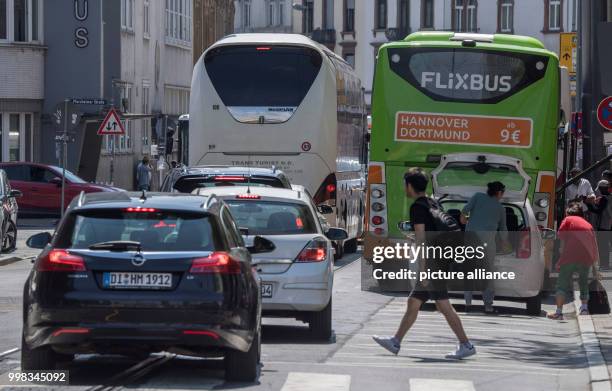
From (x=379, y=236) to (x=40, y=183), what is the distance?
20004 mm

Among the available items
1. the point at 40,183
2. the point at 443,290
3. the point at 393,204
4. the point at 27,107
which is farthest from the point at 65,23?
the point at 443,290

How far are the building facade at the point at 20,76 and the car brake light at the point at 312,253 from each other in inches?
1322

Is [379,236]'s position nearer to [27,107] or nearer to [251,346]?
[251,346]

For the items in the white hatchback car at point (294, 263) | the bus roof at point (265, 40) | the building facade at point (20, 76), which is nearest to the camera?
the white hatchback car at point (294, 263)

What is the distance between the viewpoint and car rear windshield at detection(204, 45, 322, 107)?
28.9m

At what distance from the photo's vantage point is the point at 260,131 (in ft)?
95.6

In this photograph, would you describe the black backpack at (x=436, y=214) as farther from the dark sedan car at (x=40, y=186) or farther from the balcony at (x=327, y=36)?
the balcony at (x=327, y=36)

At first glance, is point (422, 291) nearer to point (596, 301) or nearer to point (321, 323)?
point (321, 323)

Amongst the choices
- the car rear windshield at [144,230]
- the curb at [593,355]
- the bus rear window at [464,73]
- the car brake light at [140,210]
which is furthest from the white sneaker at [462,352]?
the bus rear window at [464,73]

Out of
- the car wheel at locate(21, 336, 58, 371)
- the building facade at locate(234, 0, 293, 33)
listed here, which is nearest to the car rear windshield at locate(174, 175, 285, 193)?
the car wheel at locate(21, 336, 58, 371)

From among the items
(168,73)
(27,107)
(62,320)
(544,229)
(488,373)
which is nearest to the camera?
(62,320)

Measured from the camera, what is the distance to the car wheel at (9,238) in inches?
1201

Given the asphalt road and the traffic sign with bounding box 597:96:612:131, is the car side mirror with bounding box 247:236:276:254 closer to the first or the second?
the asphalt road

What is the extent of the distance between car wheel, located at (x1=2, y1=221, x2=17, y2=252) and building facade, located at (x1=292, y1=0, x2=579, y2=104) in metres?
62.9
